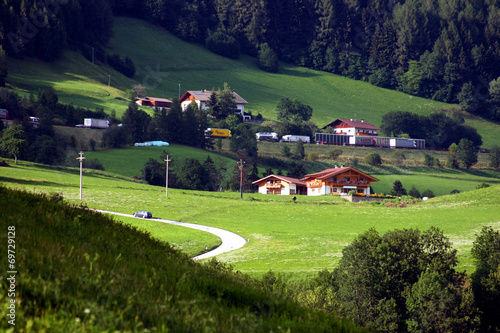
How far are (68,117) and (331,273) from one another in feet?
344

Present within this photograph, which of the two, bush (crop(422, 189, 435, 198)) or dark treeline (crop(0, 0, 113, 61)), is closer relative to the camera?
bush (crop(422, 189, 435, 198))

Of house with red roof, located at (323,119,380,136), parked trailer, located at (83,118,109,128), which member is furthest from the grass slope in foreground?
house with red roof, located at (323,119,380,136)

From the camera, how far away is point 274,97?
199 metres

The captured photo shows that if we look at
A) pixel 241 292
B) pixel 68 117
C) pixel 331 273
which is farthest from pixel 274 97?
pixel 241 292

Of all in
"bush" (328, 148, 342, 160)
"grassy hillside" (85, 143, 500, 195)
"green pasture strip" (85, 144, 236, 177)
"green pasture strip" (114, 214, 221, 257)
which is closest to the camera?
"green pasture strip" (114, 214, 221, 257)

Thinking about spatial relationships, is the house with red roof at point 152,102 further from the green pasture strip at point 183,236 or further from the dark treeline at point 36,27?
the green pasture strip at point 183,236

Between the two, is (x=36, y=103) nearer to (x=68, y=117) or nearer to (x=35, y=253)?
(x=68, y=117)

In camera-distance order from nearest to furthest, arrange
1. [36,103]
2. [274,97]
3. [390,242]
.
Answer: [390,242] < [36,103] < [274,97]

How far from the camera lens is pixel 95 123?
397 feet

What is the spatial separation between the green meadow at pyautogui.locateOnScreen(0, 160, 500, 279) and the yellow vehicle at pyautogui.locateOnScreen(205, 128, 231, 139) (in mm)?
49204

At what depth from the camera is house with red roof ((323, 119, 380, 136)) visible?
167375 millimetres

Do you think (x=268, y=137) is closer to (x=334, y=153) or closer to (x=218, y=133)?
(x=218, y=133)

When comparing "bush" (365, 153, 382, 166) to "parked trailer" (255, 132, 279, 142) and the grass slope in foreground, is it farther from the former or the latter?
the grass slope in foreground

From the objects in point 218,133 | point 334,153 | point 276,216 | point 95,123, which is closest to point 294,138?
point 334,153
